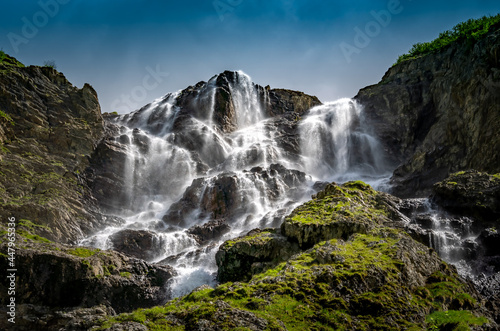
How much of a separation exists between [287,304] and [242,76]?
5511cm

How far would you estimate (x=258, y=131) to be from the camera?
5388 cm

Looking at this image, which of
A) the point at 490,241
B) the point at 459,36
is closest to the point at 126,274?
the point at 490,241

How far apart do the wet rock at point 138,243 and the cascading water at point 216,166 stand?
21 centimetres

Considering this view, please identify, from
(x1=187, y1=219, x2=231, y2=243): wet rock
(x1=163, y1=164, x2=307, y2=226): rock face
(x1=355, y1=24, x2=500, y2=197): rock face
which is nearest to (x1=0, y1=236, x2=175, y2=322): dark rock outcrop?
(x1=187, y1=219, x2=231, y2=243): wet rock

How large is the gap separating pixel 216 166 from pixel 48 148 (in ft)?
61.0

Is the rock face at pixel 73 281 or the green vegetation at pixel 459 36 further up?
the green vegetation at pixel 459 36

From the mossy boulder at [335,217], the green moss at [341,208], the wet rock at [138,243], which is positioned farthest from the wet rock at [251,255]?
the wet rock at [138,243]

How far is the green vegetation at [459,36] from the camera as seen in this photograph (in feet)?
134

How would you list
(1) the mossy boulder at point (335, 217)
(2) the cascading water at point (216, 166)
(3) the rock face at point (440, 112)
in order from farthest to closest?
(3) the rock face at point (440, 112)
(2) the cascading water at point (216, 166)
(1) the mossy boulder at point (335, 217)

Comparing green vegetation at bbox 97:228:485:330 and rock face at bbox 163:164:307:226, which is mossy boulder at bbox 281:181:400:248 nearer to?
green vegetation at bbox 97:228:485:330

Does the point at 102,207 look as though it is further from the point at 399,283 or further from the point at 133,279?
the point at 399,283

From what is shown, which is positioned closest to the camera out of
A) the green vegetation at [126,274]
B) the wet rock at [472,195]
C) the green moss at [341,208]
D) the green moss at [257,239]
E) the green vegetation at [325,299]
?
the green vegetation at [325,299]

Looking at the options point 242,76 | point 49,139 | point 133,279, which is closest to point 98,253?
point 133,279

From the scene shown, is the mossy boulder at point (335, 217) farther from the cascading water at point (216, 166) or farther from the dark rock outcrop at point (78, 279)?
the dark rock outcrop at point (78, 279)
